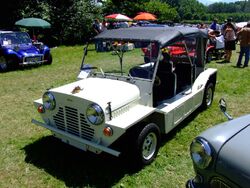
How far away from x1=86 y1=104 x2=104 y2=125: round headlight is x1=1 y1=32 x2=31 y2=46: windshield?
29.2ft

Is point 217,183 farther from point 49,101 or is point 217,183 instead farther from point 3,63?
point 3,63

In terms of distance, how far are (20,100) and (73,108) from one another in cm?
390

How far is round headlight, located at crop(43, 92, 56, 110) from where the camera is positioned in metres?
4.38

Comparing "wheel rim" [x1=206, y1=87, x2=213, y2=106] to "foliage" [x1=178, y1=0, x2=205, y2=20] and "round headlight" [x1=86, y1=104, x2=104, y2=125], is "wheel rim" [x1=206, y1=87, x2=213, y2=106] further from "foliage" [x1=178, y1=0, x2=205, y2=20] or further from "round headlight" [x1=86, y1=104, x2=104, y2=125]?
"foliage" [x1=178, y1=0, x2=205, y2=20]

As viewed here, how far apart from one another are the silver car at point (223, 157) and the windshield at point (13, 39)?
10490 mm

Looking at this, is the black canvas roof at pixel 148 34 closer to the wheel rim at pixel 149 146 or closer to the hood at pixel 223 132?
the wheel rim at pixel 149 146

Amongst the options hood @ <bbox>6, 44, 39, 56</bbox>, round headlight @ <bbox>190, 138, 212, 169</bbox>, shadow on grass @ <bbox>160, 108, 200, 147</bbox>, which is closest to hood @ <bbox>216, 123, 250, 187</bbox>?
round headlight @ <bbox>190, 138, 212, 169</bbox>

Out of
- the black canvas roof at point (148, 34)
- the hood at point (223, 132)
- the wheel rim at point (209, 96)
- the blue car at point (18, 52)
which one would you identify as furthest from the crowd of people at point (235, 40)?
the hood at point (223, 132)

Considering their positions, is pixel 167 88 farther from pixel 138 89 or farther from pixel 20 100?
pixel 20 100

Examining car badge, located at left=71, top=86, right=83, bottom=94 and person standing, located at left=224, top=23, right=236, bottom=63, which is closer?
car badge, located at left=71, top=86, right=83, bottom=94

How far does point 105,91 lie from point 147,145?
99 cm

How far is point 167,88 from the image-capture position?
5.16m

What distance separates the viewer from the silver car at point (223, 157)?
2399 millimetres

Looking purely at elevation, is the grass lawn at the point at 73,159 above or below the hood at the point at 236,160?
below
